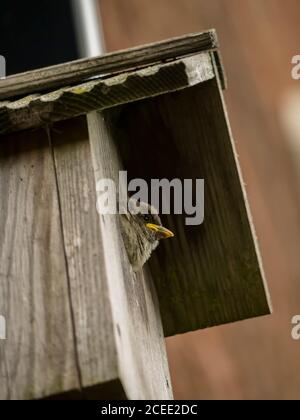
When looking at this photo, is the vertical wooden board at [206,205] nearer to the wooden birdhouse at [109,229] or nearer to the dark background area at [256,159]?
the wooden birdhouse at [109,229]

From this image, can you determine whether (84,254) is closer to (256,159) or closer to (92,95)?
(92,95)

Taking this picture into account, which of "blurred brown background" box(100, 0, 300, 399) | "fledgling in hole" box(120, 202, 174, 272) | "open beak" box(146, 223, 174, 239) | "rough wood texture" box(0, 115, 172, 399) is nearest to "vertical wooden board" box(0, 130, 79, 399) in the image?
"rough wood texture" box(0, 115, 172, 399)

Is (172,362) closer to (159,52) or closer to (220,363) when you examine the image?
(220,363)

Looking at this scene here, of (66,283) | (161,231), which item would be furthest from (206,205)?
(66,283)

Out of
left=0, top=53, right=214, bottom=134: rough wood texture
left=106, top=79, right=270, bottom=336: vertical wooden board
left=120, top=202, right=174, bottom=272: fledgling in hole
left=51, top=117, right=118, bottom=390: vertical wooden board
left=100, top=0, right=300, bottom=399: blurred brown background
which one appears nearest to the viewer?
left=51, top=117, right=118, bottom=390: vertical wooden board

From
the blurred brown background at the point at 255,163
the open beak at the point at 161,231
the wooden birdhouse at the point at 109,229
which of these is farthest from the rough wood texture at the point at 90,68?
the blurred brown background at the point at 255,163

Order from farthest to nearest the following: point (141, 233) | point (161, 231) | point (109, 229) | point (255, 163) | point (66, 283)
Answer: point (255, 163), point (161, 231), point (141, 233), point (109, 229), point (66, 283)

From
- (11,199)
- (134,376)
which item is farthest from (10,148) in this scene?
(134,376)

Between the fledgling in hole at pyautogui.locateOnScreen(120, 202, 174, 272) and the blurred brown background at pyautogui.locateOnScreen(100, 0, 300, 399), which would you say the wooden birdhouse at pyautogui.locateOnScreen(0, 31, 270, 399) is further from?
the blurred brown background at pyautogui.locateOnScreen(100, 0, 300, 399)
